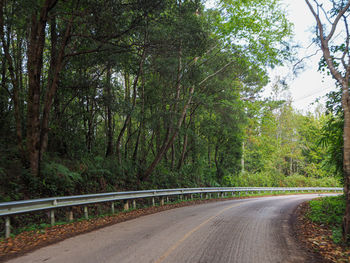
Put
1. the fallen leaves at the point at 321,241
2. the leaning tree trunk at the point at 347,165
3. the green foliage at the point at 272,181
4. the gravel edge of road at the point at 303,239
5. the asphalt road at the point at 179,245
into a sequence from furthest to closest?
1. the green foliage at the point at 272,181
2. the leaning tree trunk at the point at 347,165
3. the fallen leaves at the point at 321,241
4. the gravel edge of road at the point at 303,239
5. the asphalt road at the point at 179,245

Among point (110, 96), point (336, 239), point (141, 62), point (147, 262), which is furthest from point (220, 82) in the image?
point (147, 262)

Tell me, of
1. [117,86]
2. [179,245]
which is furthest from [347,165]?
[117,86]

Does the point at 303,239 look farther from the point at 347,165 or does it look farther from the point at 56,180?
the point at 56,180

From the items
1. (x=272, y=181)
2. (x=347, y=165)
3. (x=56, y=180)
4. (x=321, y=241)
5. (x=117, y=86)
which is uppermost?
(x=117, y=86)

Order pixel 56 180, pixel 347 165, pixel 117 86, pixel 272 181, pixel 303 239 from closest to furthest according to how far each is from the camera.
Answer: pixel 347 165 < pixel 303 239 < pixel 56 180 < pixel 117 86 < pixel 272 181

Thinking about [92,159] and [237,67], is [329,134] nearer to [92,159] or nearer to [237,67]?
[237,67]

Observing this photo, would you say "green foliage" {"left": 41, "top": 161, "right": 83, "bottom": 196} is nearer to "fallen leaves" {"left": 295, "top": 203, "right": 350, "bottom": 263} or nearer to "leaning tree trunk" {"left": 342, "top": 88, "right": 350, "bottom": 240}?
"fallen leaves" {"left": 295, "top": 203, "right": 350, "bottom": 263}

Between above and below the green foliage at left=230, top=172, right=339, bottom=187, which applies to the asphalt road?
above

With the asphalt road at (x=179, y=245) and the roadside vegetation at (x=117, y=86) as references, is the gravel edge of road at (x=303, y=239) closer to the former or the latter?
the asphalt road at (x=179, y=245)

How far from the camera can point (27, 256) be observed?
4.74 meters

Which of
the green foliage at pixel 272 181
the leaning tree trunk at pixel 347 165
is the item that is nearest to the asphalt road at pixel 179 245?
the leaning tree trunk at pixel 347 165

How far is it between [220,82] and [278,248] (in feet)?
47.5

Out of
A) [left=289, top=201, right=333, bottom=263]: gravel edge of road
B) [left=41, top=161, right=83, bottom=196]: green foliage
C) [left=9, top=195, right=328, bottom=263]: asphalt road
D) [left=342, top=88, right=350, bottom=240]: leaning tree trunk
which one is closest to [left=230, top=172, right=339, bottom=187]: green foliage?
[left=289, top=201, right=333, bottom=263]: gravel edge of road

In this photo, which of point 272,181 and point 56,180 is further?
point 272,181
